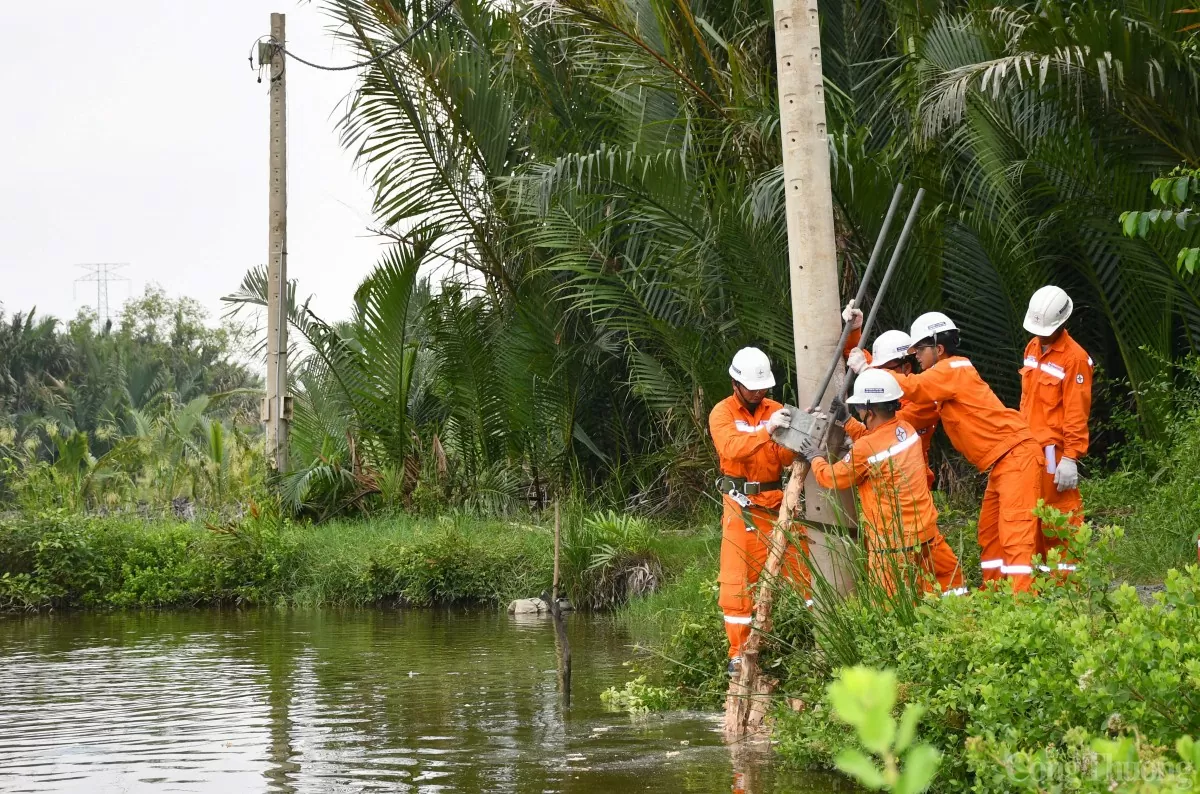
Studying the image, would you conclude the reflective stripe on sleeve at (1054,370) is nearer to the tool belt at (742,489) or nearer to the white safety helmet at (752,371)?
the white safety helmet at (752,371)

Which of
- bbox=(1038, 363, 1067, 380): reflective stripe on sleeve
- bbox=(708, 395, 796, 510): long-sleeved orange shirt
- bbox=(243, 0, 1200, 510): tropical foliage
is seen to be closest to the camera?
bbox=(708, 395, 796, 510): long-sleeved orange shirt

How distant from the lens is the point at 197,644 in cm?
1190

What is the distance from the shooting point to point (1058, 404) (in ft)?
25.4

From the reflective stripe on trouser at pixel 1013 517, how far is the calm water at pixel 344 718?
1.78 meters

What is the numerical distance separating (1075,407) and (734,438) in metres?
2.02

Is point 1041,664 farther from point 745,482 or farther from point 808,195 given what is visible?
point 745,482

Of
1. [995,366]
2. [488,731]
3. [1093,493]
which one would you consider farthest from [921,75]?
[488,731]

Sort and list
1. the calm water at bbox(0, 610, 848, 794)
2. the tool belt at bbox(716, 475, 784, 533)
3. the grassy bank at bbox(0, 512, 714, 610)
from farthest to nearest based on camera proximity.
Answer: the grassy bank at bbox(0, 512, 714, 610)
the tool belt at bbox(716, 475, 784, 533)
the calm water at bbox(0, 610, 848, 794)

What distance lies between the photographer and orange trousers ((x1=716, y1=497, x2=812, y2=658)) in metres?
6.90

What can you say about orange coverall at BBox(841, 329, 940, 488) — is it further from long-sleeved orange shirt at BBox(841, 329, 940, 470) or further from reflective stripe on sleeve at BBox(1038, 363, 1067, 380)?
reflective stripe on sleeve at BBox(1038, 363, 1067, 380)

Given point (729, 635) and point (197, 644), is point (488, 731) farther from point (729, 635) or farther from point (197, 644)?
point (197, 644)

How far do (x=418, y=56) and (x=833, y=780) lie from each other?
466 inches

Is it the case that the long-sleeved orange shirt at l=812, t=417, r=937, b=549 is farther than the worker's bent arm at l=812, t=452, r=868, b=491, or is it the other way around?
the worker's bent arm at l=812, t=452, r=868, b=491

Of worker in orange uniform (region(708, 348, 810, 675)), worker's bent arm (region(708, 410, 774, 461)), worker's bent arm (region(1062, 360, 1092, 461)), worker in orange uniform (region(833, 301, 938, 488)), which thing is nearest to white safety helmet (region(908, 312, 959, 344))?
worker in orange uniform (region(833, 301, 938, 488))
